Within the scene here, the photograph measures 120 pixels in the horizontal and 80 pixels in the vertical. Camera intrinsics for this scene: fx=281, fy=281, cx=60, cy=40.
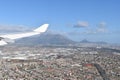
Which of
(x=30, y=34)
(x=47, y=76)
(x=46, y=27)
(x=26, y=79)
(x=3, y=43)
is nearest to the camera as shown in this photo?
(x=3, y=43)

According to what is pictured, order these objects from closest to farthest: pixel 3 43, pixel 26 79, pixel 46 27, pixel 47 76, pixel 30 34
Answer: pixel 3 43
pixel 30 34
pixel 46 27
pixel 26 79
pixel 47 76

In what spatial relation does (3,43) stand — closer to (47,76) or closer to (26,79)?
(26,79)

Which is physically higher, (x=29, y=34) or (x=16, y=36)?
(x=29, y=34)

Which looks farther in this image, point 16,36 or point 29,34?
point 29,34

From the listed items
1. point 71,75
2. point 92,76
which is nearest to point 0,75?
point 71,75

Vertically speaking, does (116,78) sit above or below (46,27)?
below

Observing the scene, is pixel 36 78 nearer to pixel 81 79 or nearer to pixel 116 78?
pixel 81 79

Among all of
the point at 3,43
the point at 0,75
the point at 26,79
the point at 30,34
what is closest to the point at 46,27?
the point at 30,34

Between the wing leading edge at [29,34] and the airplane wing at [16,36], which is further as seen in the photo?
the wing leading edge at [29,34]

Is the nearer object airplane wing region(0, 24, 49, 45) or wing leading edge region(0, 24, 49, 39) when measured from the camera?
airplane wing region(0, 24, 49, 45)

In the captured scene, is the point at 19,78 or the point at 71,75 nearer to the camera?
the point at 19,78
